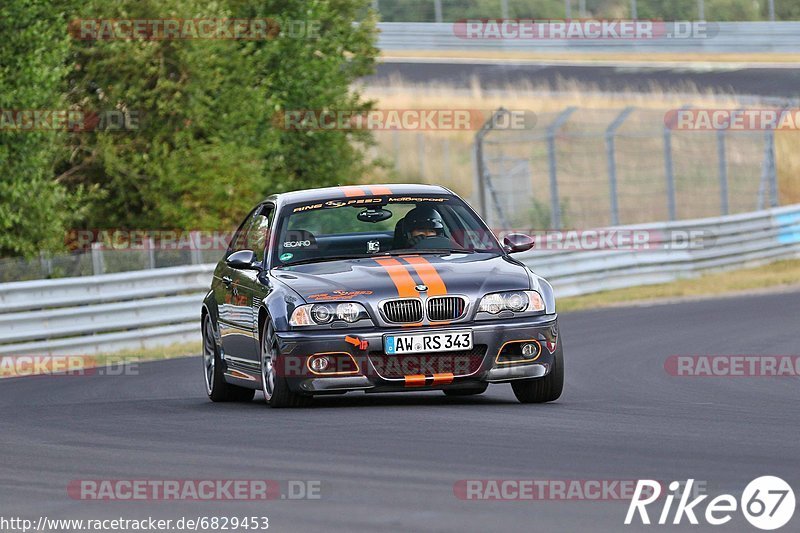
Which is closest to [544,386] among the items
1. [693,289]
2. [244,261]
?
[244,261]

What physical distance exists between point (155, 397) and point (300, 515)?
700 cm

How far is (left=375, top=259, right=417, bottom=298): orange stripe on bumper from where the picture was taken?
10.4m

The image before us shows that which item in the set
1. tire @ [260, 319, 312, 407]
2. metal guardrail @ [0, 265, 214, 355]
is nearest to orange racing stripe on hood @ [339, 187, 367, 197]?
tire @ [260, 319, 312, 407]

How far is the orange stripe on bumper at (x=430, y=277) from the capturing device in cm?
1042

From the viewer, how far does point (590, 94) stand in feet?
161

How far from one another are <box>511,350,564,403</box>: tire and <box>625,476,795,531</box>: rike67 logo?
3.91 metres

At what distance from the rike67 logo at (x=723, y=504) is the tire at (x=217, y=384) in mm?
6037

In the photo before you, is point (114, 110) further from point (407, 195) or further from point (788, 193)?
point (788, 193)
